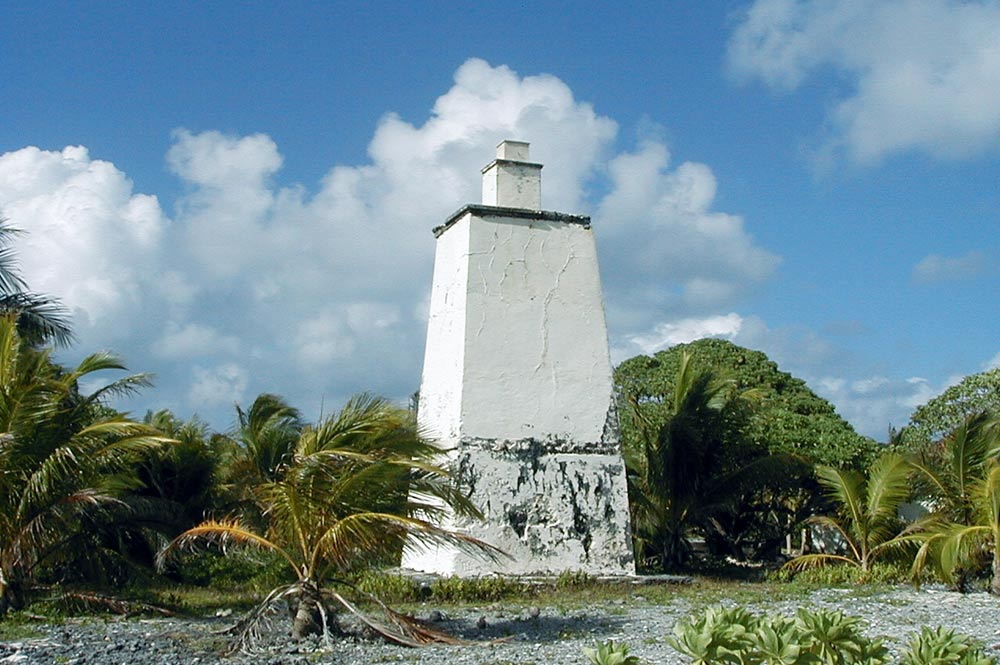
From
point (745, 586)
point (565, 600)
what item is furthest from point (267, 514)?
point (745, 586)

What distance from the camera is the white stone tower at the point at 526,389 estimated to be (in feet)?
47.6

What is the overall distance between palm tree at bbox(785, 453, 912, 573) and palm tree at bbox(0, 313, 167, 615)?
10665mm

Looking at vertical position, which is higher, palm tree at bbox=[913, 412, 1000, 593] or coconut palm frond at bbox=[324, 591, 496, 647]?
palm tree at bbox=[913, 412, 1000, 593]

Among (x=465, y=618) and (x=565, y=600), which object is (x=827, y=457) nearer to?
(x=565, y=600)

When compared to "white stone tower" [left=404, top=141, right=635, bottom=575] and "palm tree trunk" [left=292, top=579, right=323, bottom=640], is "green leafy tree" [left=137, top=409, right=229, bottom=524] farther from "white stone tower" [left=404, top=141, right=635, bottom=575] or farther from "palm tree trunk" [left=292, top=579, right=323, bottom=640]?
"palm tree trunk" [left=292, top=579, right=323, bottom=640]

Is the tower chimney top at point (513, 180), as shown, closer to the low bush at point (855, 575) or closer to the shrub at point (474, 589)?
the shrub at point (474, 589)

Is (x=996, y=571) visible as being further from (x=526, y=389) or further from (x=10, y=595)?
(x=10, y=595)

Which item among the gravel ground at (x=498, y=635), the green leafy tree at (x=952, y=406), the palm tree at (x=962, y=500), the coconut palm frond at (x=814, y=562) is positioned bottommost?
the gravel ground at (x=498, y=635)

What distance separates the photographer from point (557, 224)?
15773 millimetres

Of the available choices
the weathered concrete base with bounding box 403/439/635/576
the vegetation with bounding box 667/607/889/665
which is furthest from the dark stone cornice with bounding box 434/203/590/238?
the vegetation with bounding box 667/607/889/665

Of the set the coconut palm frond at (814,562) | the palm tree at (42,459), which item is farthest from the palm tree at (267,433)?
the coconut palm frond at (814,562)

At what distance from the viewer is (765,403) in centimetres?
2295

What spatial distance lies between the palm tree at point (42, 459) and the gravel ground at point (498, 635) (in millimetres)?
995

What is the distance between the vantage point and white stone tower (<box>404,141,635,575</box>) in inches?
571
